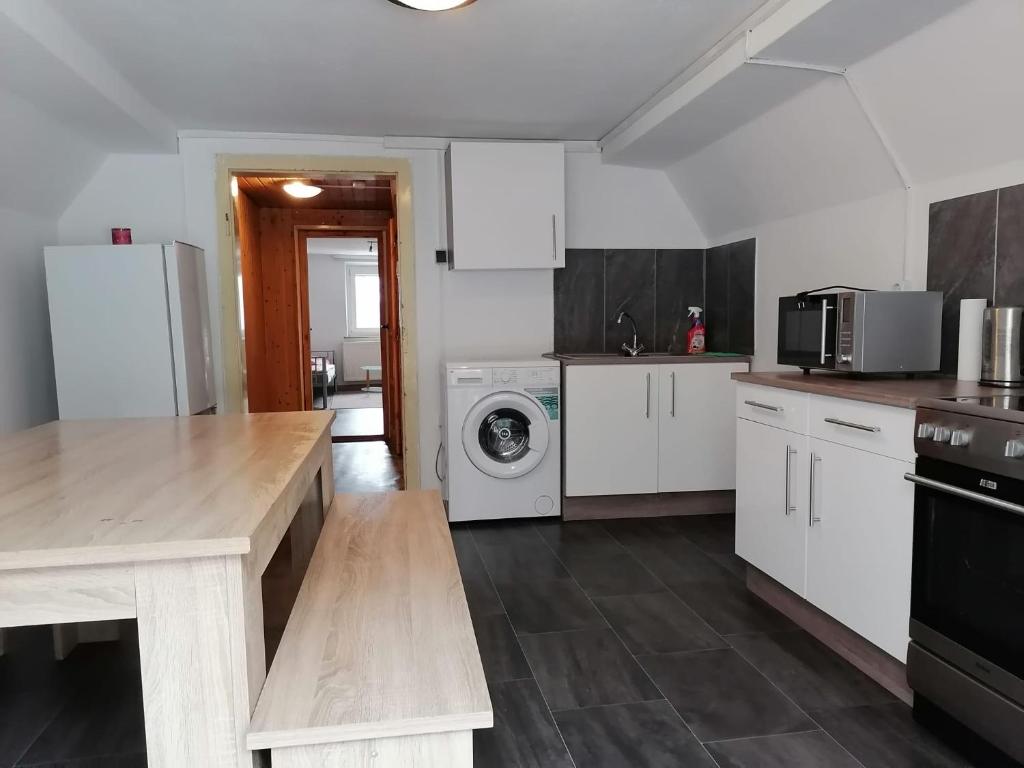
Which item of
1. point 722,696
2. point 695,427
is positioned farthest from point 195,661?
point 695,427

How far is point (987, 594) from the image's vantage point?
5.73 feet

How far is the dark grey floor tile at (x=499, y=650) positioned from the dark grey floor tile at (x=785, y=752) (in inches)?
26.2

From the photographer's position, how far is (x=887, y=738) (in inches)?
75.5

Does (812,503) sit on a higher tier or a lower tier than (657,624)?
higher

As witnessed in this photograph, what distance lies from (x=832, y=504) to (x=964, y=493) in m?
0.56

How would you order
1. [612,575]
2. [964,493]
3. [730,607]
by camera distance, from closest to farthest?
[964,493], [730,607], [612,575]

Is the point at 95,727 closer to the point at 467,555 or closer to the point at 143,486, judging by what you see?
the point at 143,486

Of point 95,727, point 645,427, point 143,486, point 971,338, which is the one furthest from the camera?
point 645,427

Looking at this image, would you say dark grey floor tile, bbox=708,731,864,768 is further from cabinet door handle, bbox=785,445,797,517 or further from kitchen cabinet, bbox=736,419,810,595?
cabinet door handle, bbox=785,445,797,517

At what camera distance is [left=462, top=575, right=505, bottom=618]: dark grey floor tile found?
2.81 m

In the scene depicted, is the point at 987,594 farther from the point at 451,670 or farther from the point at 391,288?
the point at 391,288

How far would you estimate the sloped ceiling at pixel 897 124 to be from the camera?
2.15 m

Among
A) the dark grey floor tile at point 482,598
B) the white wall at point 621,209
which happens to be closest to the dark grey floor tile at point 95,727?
the dark grey floor tile at point 482,598

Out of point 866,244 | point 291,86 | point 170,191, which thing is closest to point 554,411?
point 866,244
